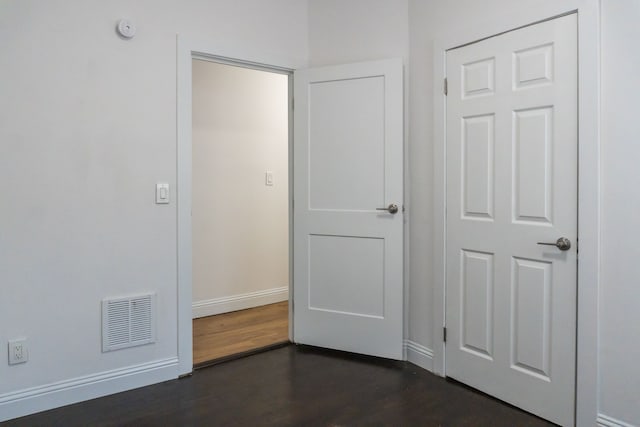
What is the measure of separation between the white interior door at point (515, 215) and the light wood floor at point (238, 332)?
143cm

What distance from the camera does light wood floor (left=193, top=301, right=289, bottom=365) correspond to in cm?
322

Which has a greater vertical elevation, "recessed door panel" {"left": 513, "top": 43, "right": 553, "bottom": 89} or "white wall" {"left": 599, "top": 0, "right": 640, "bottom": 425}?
"recessed door panel" {"left": 513, "top": 43, "right": 553, "bottom": 89}

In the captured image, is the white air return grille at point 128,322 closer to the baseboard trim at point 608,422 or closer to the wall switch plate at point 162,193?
the wall switch plate at point 162,193

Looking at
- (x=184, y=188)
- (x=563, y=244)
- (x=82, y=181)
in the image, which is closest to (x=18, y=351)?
(x=82, y=181)

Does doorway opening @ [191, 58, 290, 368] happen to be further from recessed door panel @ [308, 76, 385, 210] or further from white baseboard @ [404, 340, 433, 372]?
white baseboard @ [404, 340, 433, 372]

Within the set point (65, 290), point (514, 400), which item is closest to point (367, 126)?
point (514, 400)

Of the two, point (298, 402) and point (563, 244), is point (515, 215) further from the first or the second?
point (298, 402)

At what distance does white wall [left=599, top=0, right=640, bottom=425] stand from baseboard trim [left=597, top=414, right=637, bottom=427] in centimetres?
2

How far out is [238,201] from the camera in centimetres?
434

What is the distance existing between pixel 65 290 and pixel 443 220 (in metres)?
2.15

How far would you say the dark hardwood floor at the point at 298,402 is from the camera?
88.7 inches

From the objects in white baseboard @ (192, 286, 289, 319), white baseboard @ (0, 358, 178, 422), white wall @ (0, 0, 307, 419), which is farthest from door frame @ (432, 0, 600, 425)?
white baseboard @ (192, 286, 289, 319)

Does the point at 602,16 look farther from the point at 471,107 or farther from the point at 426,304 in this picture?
the point at 426,304

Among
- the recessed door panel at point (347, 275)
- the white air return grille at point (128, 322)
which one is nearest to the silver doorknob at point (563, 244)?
the recessed door panel at point (347, 275)
